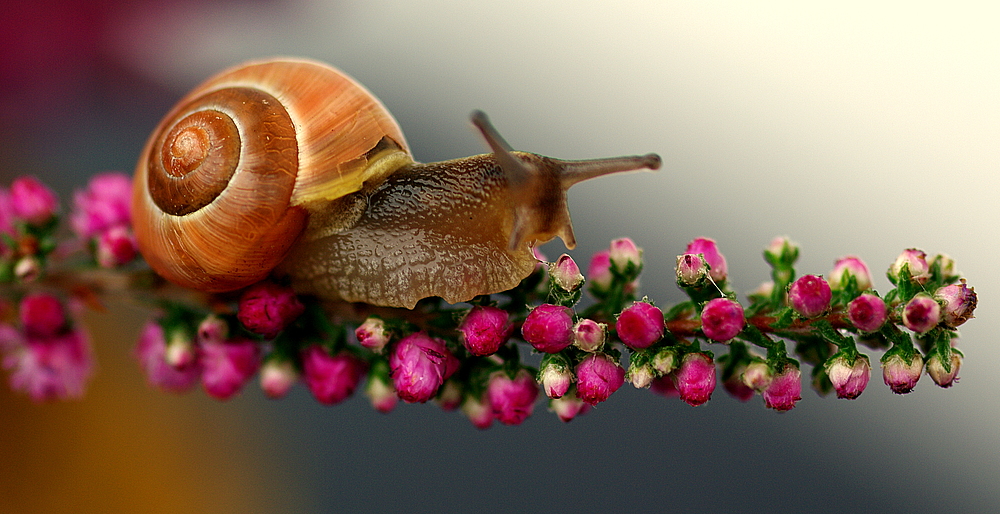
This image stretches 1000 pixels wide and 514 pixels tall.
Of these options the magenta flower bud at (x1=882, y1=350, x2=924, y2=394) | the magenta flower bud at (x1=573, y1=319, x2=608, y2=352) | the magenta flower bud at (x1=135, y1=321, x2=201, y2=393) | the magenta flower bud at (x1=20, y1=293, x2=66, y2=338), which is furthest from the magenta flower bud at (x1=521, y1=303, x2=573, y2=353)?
the magenta flower bud at (x1=20, y1=293, x2=66, y2=338)

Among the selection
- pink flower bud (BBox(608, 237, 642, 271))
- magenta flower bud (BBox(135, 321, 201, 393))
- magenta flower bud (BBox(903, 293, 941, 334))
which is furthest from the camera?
magenta flower bud (BBox(135, 321, 201, 393))

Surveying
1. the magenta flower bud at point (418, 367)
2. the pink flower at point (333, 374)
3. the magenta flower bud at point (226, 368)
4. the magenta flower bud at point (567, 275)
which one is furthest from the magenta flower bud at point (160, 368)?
the magenta flower bud at point (567, 275)

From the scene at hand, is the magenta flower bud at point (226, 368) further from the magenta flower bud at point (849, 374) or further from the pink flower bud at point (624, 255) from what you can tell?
the magenta flower bud at point (849, 374)

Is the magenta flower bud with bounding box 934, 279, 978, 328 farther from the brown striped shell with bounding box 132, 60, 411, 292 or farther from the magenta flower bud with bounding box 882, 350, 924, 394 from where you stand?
the brown striped shell with bounding box 132, 60, 411, 292

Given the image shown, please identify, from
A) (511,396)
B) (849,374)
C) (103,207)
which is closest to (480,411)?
(511,396)

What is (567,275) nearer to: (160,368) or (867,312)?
(867,312)
